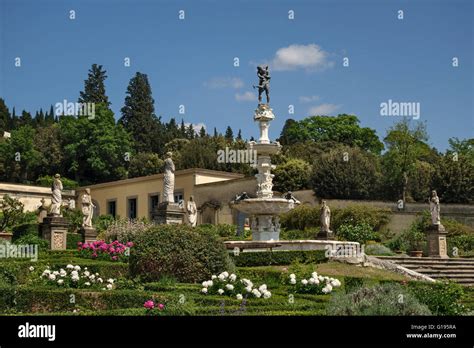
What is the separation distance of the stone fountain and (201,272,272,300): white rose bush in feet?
31.4

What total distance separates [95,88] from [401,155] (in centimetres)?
3020

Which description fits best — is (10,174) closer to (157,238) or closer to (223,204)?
(223,204)

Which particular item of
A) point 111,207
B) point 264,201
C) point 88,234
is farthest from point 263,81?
point 111,207

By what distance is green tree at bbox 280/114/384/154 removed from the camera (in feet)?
212

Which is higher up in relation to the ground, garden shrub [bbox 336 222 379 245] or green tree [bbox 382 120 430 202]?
green tree [bbox 382 120 430 202]

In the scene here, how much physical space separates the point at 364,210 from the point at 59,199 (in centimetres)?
1681

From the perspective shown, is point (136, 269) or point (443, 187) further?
point (443, 187)

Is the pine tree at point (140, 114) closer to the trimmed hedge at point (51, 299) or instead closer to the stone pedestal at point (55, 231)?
the stone pedestal at point (55, 231)

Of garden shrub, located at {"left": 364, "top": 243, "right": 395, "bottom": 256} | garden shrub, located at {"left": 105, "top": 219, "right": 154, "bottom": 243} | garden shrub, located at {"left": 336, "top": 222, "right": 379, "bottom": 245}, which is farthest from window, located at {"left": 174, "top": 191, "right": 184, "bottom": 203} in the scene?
garden shrub, located at {"left": 364, "top": 243, "right": 395, "bottom": 256}

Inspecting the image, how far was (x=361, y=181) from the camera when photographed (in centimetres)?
4525

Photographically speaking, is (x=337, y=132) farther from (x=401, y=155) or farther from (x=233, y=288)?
(x=233, y=288)

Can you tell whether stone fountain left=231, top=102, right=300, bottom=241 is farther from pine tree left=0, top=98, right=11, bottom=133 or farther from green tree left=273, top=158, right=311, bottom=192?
pine tree left=0, top=98, right=11, bottom=133

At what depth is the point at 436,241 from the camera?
3075 centimetres
